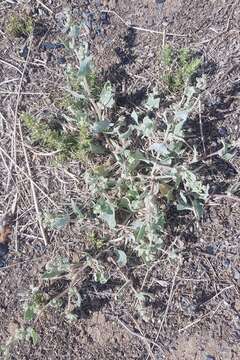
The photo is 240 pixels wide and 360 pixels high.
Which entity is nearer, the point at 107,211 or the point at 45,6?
the point at 107,211

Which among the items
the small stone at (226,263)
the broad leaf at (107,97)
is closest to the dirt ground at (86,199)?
the small stone at (226,263)

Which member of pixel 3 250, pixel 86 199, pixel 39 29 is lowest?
pixel 3 250

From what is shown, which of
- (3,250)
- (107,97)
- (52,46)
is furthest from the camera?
(52,46)

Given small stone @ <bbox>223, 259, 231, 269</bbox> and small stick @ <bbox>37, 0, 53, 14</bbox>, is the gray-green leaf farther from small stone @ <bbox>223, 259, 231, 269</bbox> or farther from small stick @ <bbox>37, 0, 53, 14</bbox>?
small stick @ <bbox>37, 0, 53, 14</bbox>

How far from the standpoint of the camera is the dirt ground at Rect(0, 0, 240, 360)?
2615mm

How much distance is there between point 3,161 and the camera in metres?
2.99

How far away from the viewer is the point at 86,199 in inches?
110

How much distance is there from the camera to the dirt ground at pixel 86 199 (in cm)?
262

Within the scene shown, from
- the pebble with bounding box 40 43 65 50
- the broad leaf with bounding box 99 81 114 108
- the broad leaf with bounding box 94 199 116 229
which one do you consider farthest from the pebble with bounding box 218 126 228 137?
the pebble with bounding box 40 43 65 50

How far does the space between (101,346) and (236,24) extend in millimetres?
1801

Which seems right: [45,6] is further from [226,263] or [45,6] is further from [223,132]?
[226,263]

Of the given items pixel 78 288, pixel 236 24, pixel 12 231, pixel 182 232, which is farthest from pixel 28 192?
pixel 236 24

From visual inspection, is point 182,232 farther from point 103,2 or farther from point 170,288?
point 103,2

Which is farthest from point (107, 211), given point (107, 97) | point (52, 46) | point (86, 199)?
point (52, 46)
